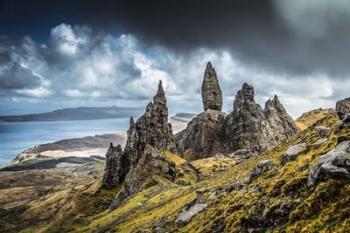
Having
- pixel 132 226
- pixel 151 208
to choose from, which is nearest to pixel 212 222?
pixel 132 226

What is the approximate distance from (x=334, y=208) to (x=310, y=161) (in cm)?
2005

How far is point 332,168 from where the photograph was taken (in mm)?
49156

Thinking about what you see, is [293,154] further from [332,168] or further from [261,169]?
[332,168]

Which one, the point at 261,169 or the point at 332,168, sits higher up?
the point at 332,168

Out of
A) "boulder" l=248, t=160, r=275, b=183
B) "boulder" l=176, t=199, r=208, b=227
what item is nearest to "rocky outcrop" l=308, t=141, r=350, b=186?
"boulder" l=248, t=160, r=275, b=183

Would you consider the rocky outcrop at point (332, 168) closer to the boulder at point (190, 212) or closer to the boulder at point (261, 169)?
the boulder at point (261, 169)

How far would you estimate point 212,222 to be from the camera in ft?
222

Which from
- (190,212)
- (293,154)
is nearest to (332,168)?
(293,154)

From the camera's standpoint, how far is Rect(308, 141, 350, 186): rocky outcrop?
48.2 m

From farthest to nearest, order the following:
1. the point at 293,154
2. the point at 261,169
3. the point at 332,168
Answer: the point at 261,169 → the point at 293,154 → the point at 332,168


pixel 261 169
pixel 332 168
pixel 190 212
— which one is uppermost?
pixel 332 168

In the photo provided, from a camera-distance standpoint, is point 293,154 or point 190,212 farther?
point 190,212

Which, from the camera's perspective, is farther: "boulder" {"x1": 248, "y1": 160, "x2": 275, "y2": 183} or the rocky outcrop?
"boulder" {"x1": 248, "y1": 160, "x2": 275, "y2": 183}

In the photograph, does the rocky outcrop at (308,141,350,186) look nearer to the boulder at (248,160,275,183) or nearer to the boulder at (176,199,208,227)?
the boulder at (248,160,275,183)
